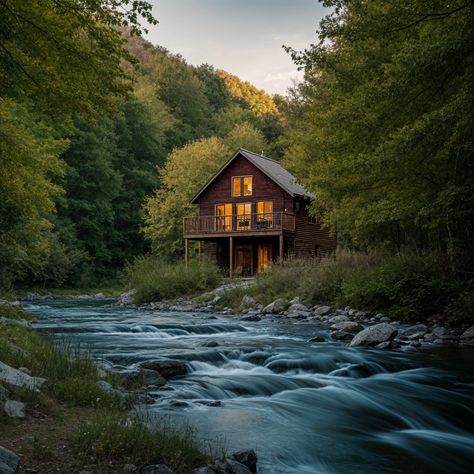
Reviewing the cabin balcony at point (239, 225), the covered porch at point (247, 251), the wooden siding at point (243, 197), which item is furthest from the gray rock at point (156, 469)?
the wooden siding at point (243, 197)

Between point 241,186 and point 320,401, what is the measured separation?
29.1m

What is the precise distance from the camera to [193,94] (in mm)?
69438

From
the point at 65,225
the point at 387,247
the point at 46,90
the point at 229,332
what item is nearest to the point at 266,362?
the point at 229,332

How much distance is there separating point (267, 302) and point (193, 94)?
53.4 metres

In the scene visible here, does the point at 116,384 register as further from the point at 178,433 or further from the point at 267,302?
the point at 267,302

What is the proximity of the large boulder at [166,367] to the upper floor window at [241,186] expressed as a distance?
27612 mm

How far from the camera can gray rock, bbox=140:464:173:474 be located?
402cm

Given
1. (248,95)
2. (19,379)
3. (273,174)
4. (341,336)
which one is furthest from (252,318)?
(248,95)

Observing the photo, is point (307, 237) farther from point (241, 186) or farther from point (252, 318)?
point (252, 318)

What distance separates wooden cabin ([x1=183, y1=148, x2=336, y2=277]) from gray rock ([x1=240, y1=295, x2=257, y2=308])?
1056cm

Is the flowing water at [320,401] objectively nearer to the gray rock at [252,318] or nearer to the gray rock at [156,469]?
the gray rock at [156,469]

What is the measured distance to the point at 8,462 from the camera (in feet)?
11.9

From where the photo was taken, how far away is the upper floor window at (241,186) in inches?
1407

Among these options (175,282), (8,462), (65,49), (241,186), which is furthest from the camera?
(241,186)
